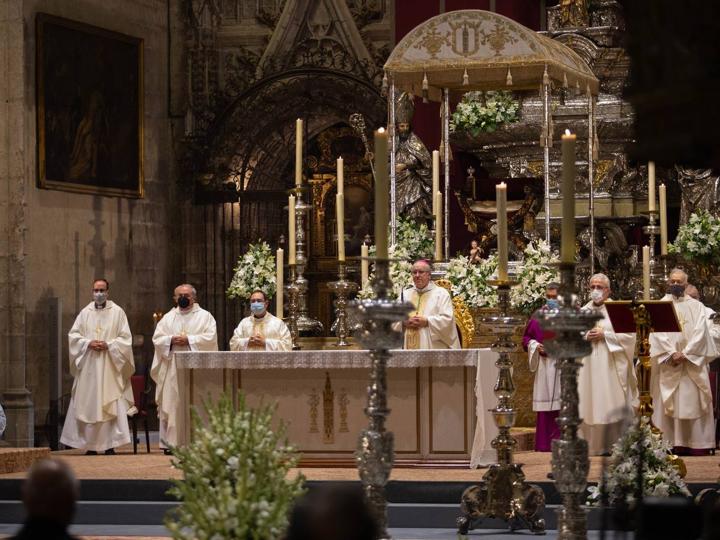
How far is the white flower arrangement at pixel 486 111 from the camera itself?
17438 mm

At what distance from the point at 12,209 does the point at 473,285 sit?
19.4 ft

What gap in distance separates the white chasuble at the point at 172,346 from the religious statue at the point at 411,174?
3.55 metres

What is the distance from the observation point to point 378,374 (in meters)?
6.58

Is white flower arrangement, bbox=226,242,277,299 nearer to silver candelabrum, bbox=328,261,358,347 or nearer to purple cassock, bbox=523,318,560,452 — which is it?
silver candelabrum, bbox=328,261,358,347

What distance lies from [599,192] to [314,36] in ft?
16.3

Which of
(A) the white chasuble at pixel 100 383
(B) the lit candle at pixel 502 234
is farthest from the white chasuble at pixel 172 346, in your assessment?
(B) the lit candle at pixel 502 234

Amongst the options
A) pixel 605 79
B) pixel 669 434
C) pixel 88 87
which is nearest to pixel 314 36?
pixel 88 87

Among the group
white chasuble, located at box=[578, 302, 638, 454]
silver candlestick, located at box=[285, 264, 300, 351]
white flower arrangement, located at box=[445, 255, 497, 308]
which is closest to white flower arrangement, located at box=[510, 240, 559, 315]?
white flower arrangement, located at box=[445, 255, 497, 308]

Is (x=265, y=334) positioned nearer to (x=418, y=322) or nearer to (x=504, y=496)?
(x=418, y=322)

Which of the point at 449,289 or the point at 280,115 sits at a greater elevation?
the point at 280,115

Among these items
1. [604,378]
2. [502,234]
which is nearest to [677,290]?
[604,378]

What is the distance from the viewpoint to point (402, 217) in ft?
60.4

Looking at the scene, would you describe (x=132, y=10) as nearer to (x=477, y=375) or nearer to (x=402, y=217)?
(x=402, y=217)

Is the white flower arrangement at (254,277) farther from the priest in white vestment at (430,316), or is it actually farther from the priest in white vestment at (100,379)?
the priest in white vestment at (430,316)
